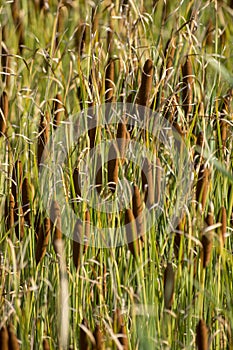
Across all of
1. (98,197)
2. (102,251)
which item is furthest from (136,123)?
(102,251)

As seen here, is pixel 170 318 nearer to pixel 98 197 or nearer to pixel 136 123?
pixel 98 197

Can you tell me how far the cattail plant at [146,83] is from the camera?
160cm

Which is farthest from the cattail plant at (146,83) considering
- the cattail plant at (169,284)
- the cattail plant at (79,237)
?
the cattail plant at (169,284)

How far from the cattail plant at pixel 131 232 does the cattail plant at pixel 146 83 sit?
31 centimetres

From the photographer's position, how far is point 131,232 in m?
1.46

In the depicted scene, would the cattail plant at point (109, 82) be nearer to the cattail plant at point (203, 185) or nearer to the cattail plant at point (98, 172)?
the cattail plant at point (98, 172)

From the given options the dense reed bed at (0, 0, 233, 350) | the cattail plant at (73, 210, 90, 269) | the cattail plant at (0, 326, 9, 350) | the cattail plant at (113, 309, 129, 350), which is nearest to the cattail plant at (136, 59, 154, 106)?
the dense reed bed at (0, 0, 233, 350)

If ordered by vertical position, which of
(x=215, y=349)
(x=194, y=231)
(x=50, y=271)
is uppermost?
(x=194, y=231)

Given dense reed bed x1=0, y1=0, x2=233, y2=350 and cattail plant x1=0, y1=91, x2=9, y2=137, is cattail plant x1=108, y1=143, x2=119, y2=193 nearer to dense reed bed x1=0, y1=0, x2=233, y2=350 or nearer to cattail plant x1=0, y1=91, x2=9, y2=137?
dense reed bed x1=0, y1=0, x2=233, y2=350

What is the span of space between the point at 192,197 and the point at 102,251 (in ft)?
0.77

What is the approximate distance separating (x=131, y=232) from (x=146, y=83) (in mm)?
326

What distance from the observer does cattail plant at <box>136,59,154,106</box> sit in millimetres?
1599

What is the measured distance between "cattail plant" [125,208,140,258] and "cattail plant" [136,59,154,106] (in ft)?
1.01

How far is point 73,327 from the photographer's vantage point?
1.60 meters
